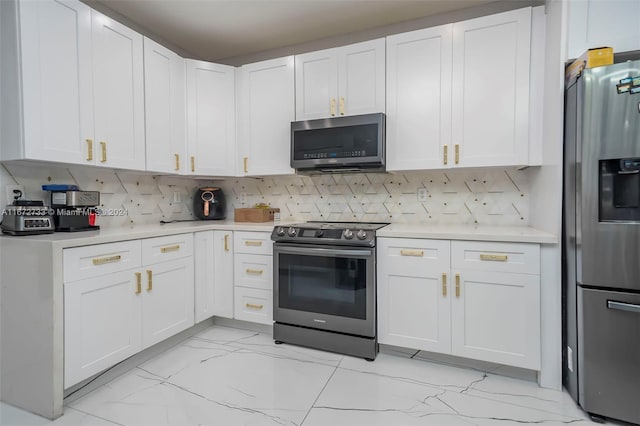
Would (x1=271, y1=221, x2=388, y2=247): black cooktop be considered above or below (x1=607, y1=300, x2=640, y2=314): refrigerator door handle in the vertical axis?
above

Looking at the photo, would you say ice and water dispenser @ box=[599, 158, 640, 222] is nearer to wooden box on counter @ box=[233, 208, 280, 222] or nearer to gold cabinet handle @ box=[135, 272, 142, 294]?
wooden box on counter @ box=[233, 208, 280, 222]

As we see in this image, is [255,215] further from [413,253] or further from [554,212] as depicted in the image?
[554,212]

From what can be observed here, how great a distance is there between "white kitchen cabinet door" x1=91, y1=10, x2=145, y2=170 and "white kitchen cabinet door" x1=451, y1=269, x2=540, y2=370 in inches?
92.4

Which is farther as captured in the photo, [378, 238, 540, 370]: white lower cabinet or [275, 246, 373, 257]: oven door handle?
[275, 246, 373, 257]: oven door handle

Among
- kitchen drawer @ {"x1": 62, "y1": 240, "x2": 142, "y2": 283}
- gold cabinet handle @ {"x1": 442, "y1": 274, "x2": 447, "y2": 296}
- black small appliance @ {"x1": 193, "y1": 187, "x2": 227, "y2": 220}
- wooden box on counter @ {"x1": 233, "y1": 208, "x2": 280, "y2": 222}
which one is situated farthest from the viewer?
black small appliance @ {"x1": 193, "y1": 187, "x2": 227, "y2": 220}

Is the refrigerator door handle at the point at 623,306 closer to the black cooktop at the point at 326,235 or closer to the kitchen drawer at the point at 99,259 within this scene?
the black cooktop at the point at 326,235

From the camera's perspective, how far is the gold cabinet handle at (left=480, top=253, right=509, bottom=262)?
1.88 metres

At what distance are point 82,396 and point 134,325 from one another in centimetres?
42

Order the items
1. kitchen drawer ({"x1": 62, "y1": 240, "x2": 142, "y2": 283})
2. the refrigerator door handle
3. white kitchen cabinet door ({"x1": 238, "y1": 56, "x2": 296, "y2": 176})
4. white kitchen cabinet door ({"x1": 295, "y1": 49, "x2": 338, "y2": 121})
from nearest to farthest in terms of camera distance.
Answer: the refrigerator door handle → kitchen drawer ({"x1": 62, "y1": 240, "x2": 142, "y2": 283}) → white kitchen cabinet door ({"x1": 295, "y1": 49, "x2": 338, "y2": 121}) → white kitchen cabinet door ({"x1": 238, "y1": 56, "x2": 296, "y2": 176})

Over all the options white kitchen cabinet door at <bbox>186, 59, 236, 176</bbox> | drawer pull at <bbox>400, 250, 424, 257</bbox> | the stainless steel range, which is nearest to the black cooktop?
the stainless steel range

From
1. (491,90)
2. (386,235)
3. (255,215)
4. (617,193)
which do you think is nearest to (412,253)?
(386,235)

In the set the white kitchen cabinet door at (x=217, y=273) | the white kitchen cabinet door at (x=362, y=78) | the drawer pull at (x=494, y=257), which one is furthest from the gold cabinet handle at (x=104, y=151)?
the drawer pull at (x=494, y=257)

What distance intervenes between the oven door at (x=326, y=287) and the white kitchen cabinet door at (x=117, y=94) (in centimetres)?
125

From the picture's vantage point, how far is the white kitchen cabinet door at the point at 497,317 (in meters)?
1.83
